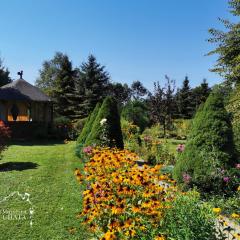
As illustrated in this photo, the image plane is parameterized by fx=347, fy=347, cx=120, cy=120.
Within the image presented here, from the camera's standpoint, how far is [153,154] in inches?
448

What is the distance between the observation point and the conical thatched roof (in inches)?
931

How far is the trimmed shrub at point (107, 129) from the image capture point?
11039mm

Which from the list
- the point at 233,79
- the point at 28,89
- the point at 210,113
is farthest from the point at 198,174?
the point at 28,89

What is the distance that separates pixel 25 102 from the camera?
25.2 meters

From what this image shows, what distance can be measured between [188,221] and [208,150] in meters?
3.67

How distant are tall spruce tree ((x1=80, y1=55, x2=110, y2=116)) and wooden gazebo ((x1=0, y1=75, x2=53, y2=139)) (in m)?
5.99

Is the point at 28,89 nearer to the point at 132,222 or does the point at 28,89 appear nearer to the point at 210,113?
the point at 210,113

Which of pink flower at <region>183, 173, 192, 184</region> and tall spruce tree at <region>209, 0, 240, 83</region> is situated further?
tall spruce tree at <region>209, 0, 240, 83</region>

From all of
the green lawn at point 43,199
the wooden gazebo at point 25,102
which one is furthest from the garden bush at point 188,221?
the wooden gazebo at point 25,102

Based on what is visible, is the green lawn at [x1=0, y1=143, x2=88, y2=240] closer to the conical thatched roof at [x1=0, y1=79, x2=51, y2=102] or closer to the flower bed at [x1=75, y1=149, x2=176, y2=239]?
the flower bed at [x1=75, y1=149, x2=176, y2=239]

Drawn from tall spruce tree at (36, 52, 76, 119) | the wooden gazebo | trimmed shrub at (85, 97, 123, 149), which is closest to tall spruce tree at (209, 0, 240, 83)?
trimmed shrub at (85, 97, 123, 149)

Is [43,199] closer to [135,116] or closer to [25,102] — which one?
[25,102]

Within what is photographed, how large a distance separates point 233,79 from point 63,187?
9.68 meters

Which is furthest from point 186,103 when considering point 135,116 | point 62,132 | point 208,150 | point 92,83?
point 208,150
